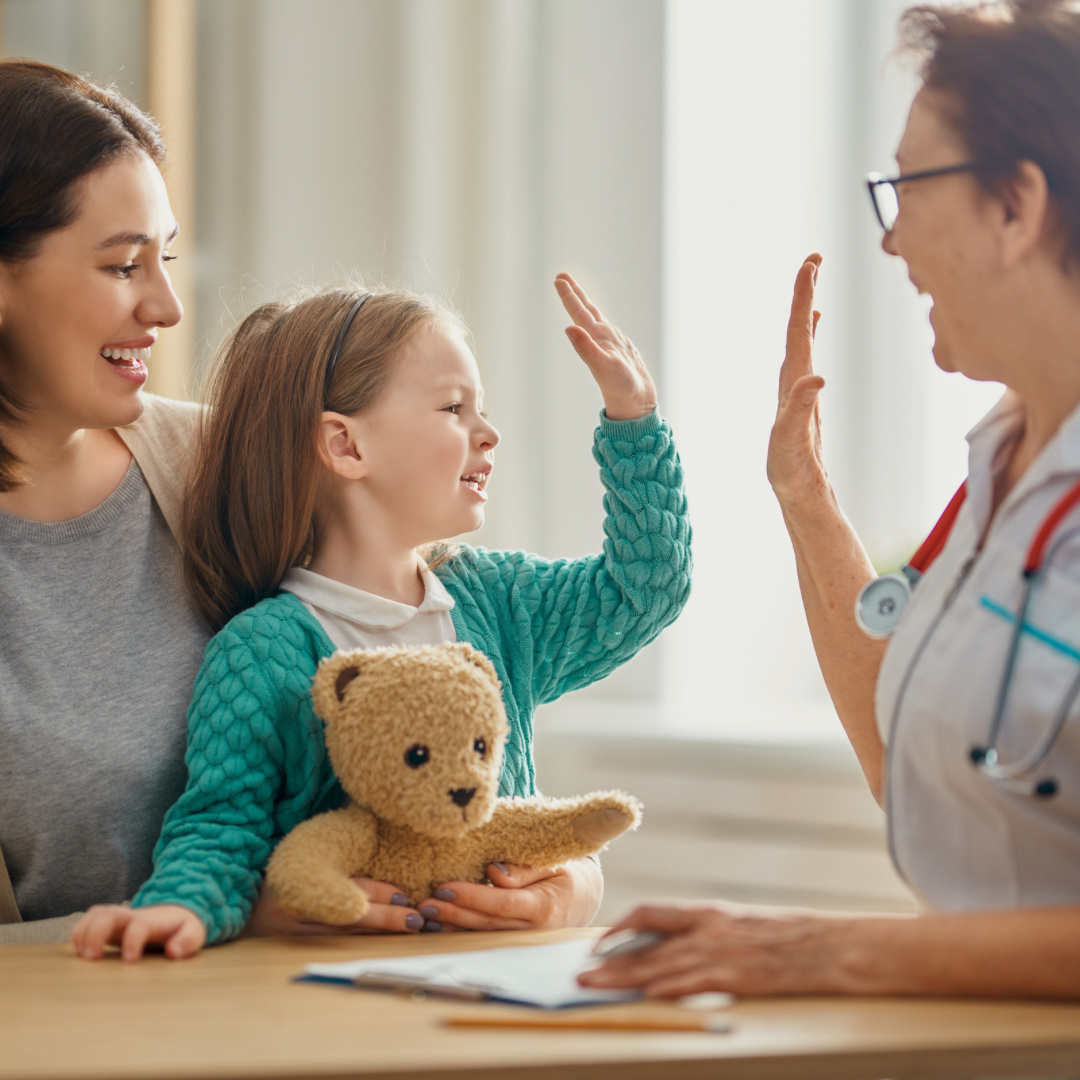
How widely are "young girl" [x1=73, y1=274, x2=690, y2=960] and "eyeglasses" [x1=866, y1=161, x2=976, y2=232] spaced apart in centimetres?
38

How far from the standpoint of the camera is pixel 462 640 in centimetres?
140

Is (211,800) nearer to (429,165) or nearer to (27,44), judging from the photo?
(429,165)

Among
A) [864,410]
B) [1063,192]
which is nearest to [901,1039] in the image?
[1063,192]

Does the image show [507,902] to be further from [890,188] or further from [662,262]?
[662,262]

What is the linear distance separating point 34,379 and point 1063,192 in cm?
117

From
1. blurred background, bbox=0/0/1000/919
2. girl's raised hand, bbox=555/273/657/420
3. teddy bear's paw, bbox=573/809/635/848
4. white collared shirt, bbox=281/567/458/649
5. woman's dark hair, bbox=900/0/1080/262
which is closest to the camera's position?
woman's dark hair, bbox=900/0/1080/262

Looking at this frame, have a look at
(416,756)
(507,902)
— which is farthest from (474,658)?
(507,902)

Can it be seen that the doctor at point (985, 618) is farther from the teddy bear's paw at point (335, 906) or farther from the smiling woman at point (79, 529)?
the smiling woman at point (79, 529)

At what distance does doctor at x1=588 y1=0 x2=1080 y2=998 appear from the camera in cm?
88

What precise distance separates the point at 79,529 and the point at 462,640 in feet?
1.62

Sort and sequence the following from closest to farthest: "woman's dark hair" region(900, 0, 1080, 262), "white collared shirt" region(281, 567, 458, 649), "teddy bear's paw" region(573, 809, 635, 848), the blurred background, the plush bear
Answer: "woman's dark hair" region(900, 0, 1080, 262) < the plush bear < "teddy bear's paw" region(573, 809, 635, 848) < "white collared shirt" region(281, 567, 458, 649) < the blurred background

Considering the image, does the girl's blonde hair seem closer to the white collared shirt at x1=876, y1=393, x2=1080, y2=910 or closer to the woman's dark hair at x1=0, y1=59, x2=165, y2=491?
the woman's dark hair at x1=0, y1=59, x2=165, y2=491

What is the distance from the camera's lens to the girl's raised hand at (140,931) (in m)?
1.04

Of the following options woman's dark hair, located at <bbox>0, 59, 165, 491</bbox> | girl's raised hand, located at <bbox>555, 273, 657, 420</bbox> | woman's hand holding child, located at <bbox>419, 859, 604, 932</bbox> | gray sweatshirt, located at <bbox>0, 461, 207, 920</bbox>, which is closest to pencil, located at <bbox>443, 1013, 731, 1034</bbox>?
woman's hand holding child, located at <bbox>419, 859, 604, 932</bbox>
